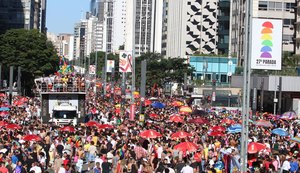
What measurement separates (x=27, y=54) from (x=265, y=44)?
272ft

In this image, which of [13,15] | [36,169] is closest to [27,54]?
[13,15]

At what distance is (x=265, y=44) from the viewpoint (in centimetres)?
2008

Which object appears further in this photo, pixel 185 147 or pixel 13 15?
pixel 13 15

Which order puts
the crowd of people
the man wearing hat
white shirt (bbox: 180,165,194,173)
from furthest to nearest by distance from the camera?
the man wearing hat, the crowd of people, white shirt (bbox: 180,165,194,173)

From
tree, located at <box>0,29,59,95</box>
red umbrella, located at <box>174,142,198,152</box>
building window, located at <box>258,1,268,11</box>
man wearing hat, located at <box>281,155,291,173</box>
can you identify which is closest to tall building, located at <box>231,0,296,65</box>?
building window, located at <box>258,1,268,11</box>

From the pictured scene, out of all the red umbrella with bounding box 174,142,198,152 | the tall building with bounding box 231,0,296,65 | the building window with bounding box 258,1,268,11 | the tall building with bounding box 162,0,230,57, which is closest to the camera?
the red umbrella with bounding box 174,142,198,152

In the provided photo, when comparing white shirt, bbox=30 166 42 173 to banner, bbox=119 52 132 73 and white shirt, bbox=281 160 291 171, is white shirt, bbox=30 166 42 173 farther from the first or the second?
banner, bbox=119 52 132 73

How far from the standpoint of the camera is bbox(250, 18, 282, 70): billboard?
786 inches

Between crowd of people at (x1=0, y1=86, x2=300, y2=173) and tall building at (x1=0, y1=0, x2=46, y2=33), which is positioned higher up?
tall building at (x1=0, y1=0, x2=46, y2=33)

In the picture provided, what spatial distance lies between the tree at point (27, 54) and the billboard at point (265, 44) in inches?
3174

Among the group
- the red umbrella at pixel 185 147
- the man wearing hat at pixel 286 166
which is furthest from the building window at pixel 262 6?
the man wearing hat at pixel 286 166

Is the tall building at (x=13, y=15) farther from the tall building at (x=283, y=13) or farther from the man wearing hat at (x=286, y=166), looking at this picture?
the man wearing hat at (x=286, y=166)

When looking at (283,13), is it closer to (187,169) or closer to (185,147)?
(185,147)

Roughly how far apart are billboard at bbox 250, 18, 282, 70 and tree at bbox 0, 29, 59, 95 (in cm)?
8061
